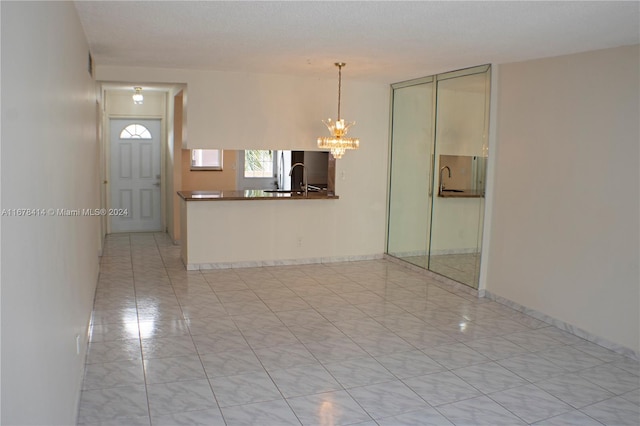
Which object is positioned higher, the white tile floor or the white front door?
the white front door

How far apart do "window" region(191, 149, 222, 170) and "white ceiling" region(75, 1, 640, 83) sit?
2.96 m

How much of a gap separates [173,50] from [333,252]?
3461 millimetres

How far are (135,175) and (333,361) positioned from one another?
6526 mm

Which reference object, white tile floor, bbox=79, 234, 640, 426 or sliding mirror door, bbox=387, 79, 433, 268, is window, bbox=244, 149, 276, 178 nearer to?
sliding mirror door, bbox=387, 79, 433, 268

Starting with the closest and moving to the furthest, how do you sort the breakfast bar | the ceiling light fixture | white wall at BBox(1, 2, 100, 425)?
white wall at BBox(1, 2, 100, 425)
the breakfast bar
the ceiling light fixture

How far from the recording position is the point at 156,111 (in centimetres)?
923

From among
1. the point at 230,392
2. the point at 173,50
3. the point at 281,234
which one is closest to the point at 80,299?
the point at 230,392

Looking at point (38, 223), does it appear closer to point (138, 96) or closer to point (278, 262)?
point (278, 262)

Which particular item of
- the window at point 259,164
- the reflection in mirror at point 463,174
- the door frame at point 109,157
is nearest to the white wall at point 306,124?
the reflection in mirror at point 463,174

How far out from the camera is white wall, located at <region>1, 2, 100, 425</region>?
146cm


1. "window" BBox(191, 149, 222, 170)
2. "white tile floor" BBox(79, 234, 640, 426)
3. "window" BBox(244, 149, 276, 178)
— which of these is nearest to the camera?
"white tile floor" BBox(79, 234, 640, 426)

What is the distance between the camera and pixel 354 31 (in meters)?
4.13

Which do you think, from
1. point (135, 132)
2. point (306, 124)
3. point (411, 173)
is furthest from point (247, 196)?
point (135, 132)

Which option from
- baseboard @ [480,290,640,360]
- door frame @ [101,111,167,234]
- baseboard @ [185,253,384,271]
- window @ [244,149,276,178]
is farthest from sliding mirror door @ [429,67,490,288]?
door frame @ [101,111,167,234]
